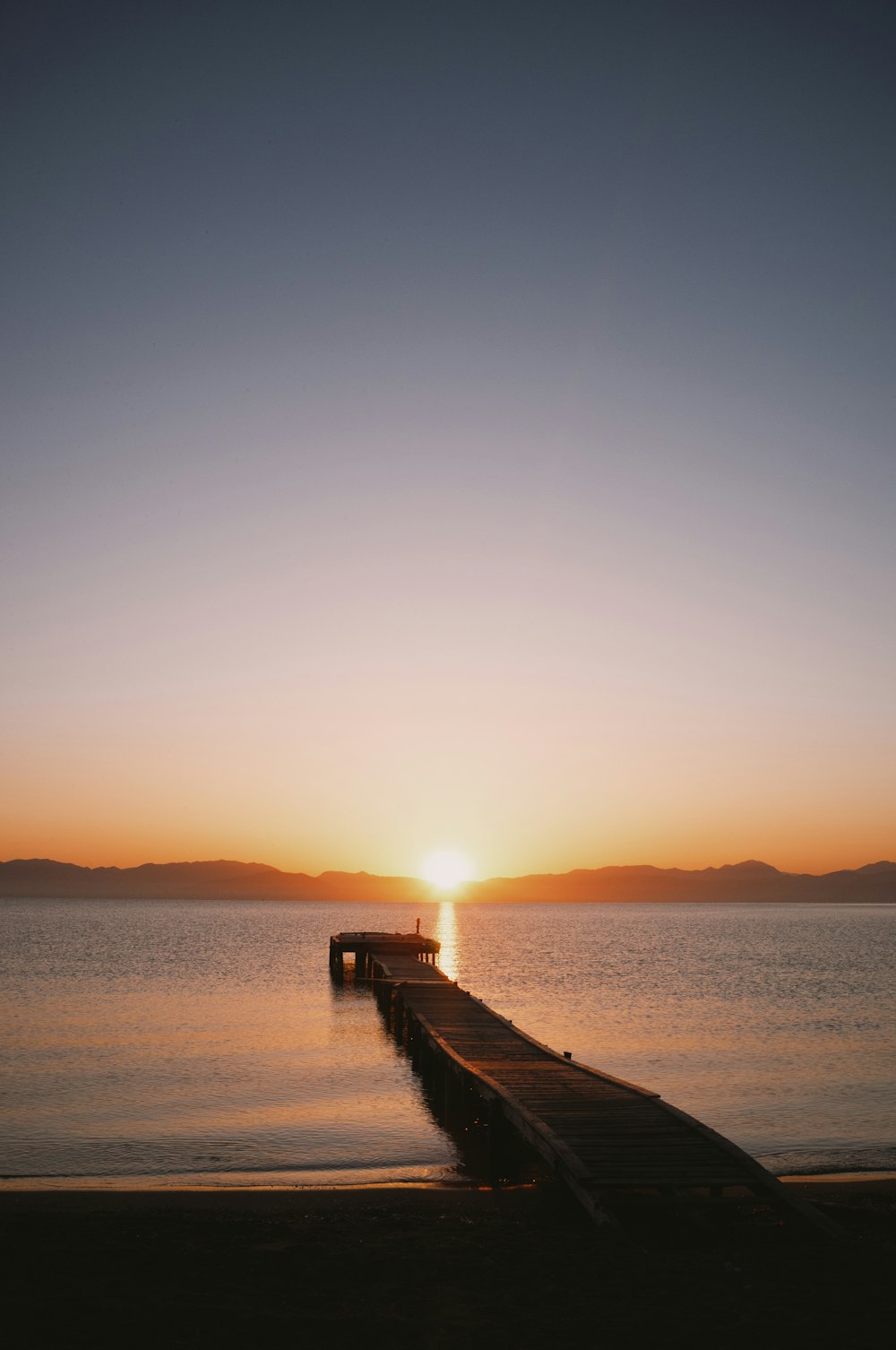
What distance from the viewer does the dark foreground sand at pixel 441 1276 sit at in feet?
26.7

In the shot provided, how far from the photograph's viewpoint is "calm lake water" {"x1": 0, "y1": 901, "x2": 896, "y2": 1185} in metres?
16.9

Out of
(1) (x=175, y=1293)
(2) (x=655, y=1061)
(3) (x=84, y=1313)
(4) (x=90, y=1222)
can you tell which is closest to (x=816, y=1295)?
(1) (x=175, y=1293)

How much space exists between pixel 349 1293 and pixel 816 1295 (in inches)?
161

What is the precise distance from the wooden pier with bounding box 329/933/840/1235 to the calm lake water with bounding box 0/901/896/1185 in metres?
1.27

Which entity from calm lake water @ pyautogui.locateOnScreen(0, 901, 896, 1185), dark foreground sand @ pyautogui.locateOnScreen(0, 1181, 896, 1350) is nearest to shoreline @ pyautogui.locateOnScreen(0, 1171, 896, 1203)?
calm lake water @ pyautogui.locateOnScreen(0, 901, 896, 1185)

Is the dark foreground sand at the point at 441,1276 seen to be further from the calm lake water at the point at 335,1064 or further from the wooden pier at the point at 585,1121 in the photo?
the calm lake water at the point at 335,1064

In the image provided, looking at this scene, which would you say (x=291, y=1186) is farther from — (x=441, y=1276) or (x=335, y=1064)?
(x=335, y=1064)

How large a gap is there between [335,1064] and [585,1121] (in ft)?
46.6

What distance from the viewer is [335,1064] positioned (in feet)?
85.4

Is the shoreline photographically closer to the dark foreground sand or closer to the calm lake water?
the calm lake water

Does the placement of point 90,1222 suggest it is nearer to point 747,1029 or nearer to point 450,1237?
point 450,1237

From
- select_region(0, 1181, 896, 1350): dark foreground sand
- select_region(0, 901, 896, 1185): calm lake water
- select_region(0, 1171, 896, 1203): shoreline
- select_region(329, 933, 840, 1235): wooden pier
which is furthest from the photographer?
select_region(0, 901, 896, 1185): calm lake water

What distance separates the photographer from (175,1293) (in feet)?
29.2

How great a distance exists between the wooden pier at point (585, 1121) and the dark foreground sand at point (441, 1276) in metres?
0.43
